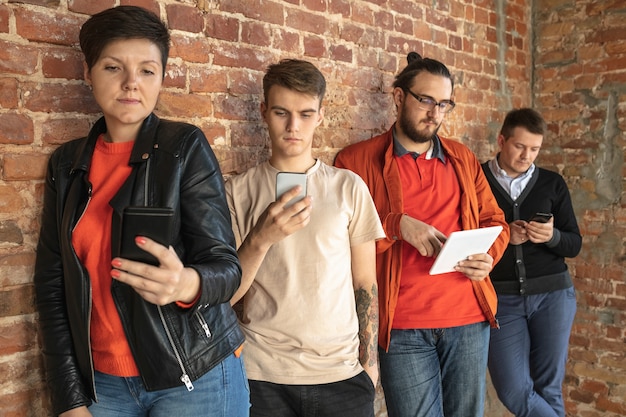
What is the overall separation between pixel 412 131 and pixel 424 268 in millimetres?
577

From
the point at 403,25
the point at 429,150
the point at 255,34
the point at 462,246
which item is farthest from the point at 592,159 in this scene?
the point at 255,34

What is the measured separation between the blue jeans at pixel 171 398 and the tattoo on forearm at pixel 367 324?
26.8 inches

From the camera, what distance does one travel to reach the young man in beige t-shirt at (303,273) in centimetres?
196

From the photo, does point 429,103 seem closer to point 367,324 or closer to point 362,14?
point 362,14

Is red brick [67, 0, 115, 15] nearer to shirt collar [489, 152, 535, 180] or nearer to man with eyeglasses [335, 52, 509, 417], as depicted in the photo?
man with eyeglasses [335, 52, 509, 417]

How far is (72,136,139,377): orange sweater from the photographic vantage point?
1.55m

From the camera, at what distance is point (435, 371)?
2541mm

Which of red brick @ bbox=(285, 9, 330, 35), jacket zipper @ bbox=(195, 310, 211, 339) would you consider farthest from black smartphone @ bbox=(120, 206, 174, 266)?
red brick @ bbox=(285, 9, 330, 35)

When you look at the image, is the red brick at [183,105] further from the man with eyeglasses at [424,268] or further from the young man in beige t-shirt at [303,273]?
the man with eyeglasses at [424,268]

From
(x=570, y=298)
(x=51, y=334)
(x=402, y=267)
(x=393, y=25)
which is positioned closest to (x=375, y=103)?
A: (x=393, y=25)

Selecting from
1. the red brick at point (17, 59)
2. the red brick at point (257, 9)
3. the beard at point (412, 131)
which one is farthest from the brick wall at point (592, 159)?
the red brick at point (17, 59)

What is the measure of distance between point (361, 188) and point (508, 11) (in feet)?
7.80

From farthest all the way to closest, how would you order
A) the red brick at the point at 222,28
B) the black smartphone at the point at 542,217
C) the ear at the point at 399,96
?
the black smartphone at the point at 542,217, the ear at the point at 399,96, the red brick at the point at 222,28

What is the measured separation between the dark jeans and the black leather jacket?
397mm
